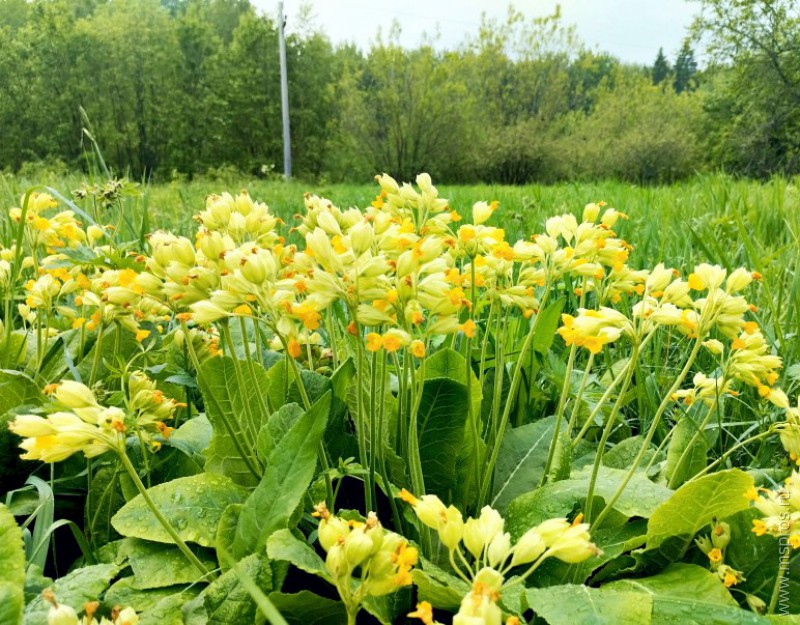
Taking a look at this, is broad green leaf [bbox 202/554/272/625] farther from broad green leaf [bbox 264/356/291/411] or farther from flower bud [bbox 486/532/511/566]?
broad green leaf [bbox 264/356/291/411]

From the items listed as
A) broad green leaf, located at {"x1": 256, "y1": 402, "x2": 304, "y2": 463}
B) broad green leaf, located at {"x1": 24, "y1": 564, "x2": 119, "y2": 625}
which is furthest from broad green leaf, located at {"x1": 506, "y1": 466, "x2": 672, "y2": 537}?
broad green leaf, located at {"x1": 24, "y1": 564, "x2": 119, "y2": 625}

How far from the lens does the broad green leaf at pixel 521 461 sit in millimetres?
1355

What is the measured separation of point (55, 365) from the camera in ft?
5.88

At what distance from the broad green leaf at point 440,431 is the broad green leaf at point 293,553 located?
1.31 feet

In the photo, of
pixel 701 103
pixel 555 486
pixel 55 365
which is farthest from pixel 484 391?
pixel 701 103

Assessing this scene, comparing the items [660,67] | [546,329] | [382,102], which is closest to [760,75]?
[382,102]

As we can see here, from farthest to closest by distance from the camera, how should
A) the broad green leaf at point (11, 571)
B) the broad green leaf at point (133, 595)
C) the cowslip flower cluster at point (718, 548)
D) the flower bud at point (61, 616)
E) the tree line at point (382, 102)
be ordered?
the tree line at point (382, 102)
the cowslip flower cluster at point (718, 548)
the broad green leaf at point (133, 595)
the broad green leaf at point (11, 571)
the flower bud at point (61, 616)

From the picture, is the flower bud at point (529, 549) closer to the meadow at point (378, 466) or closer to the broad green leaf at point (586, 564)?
the meadow at point (378, 466)

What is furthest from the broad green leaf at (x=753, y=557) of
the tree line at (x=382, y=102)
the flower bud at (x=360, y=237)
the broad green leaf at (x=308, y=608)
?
the tree line at (x=382, y=102)

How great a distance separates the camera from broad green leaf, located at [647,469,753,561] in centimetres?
103

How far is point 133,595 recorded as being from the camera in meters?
1.03

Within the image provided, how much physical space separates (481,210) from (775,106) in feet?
106

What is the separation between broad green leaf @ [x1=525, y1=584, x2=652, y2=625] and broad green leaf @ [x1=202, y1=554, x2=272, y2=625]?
0.40 m

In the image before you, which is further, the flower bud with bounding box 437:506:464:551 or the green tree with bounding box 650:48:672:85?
the green tree with bounding box 650:48:672:85
